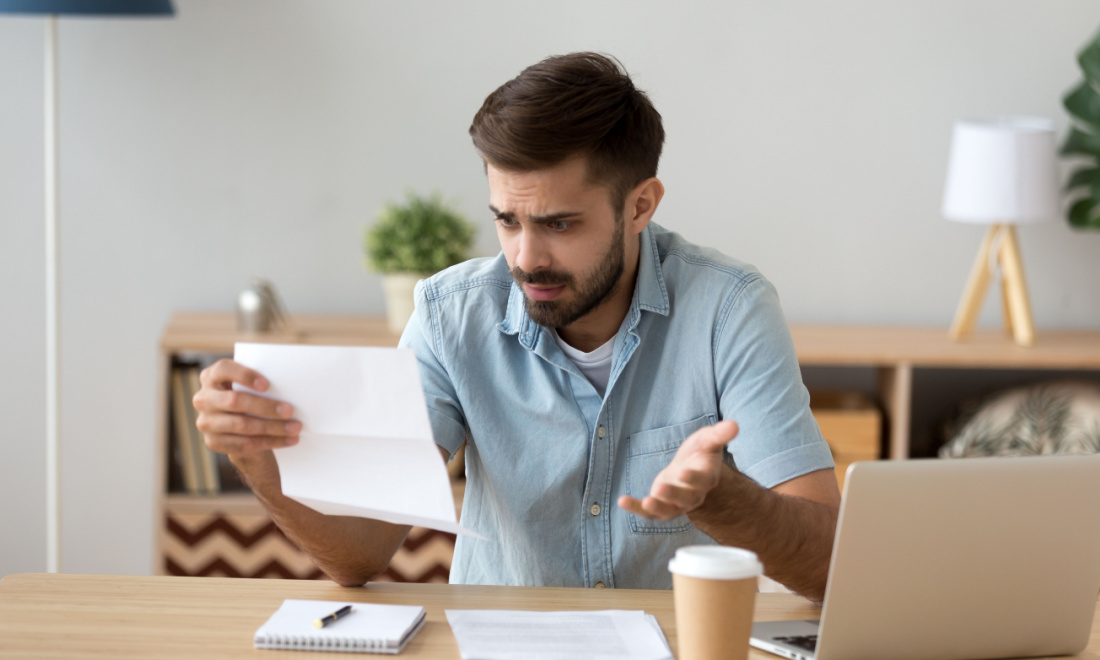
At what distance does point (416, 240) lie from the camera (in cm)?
246

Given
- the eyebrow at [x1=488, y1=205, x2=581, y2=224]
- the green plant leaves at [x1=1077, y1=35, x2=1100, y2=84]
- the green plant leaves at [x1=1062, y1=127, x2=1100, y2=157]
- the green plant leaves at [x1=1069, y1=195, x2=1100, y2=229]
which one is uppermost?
the green plant leaves at [x1=1077, y1=35, x2=1100, y2=84]

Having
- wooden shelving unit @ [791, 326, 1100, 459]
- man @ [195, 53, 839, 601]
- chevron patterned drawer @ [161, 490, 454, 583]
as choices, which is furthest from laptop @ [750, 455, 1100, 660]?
chevron patterned drawer @ [161, 490, 454, 583]

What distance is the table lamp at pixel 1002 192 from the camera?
7.97 ft

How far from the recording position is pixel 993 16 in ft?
8.76

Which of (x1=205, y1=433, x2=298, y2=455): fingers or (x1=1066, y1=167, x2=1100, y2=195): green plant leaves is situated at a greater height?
(x1=1066, y1=167, x2=1100, y2=195): green plant leaves

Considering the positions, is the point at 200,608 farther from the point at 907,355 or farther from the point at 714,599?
the point at 907,355

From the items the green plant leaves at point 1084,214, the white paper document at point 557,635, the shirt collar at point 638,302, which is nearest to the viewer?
the white paper document at point 557,635

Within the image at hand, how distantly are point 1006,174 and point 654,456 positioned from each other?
4.66 feet

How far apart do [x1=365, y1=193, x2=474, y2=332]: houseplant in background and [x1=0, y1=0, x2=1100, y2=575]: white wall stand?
0.24 metres

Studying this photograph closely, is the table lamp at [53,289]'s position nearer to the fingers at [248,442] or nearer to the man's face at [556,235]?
the man's face at [556,235]

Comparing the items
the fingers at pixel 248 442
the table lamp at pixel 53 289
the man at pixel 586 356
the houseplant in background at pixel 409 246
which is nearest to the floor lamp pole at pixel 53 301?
the table lamp at pixel 53 289

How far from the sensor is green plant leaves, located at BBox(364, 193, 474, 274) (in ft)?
8.04

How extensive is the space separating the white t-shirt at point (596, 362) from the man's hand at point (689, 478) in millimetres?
472

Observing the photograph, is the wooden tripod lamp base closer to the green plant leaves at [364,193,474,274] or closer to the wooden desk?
the green plant leaves at [364,193,474,274]
